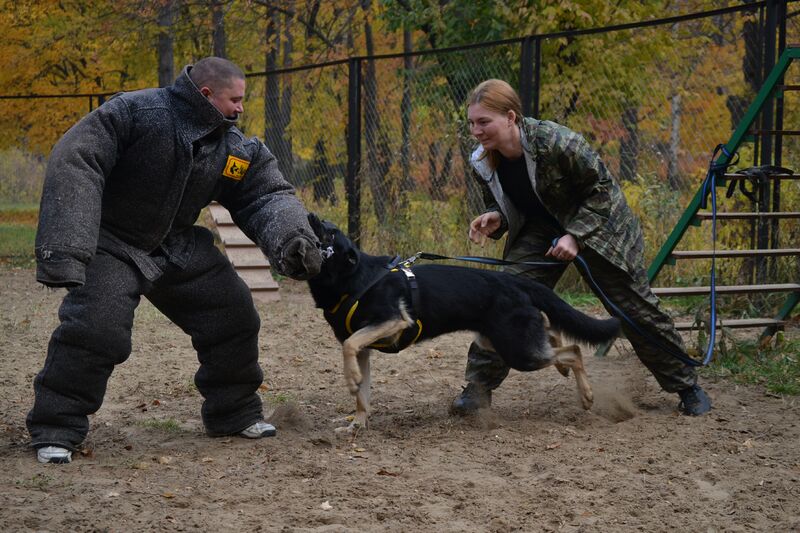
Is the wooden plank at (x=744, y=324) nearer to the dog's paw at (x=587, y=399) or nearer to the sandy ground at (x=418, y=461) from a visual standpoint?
the sandy ground at (x=418, y=461)

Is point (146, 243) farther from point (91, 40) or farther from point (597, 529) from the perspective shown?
point (91, 40)

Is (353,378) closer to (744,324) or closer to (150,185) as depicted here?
(150,185)

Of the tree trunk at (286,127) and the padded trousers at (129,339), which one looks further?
the tree trunk at (286,127)

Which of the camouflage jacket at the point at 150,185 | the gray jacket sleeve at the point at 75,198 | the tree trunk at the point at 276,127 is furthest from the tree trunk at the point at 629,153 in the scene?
the gray jacket sleeve at the point at 75,198

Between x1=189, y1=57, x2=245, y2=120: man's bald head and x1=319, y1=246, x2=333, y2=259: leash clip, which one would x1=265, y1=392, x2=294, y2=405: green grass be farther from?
x1=189, y1=57, x2=245, y2=120: man's bald head

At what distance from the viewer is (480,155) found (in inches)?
199

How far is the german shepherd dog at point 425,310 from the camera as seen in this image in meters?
4.57

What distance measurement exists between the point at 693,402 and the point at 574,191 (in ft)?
4.58

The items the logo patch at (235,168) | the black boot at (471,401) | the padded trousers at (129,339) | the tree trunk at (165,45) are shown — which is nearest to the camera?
the padded trousers at (129,339)

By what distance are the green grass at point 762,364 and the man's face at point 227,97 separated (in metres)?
3.72

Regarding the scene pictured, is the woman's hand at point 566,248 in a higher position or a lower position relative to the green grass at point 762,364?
higher

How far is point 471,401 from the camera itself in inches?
206

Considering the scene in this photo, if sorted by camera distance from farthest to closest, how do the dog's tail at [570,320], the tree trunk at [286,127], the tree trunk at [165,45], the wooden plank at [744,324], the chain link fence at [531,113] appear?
the tree trunk at [165,45] → the tree trunk at [286,127] → the chain link fence at [531,113] → the wooden plank at [744,324] → the dog's tail at [570,320]

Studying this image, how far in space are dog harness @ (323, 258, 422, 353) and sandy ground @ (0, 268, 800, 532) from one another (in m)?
0.51
